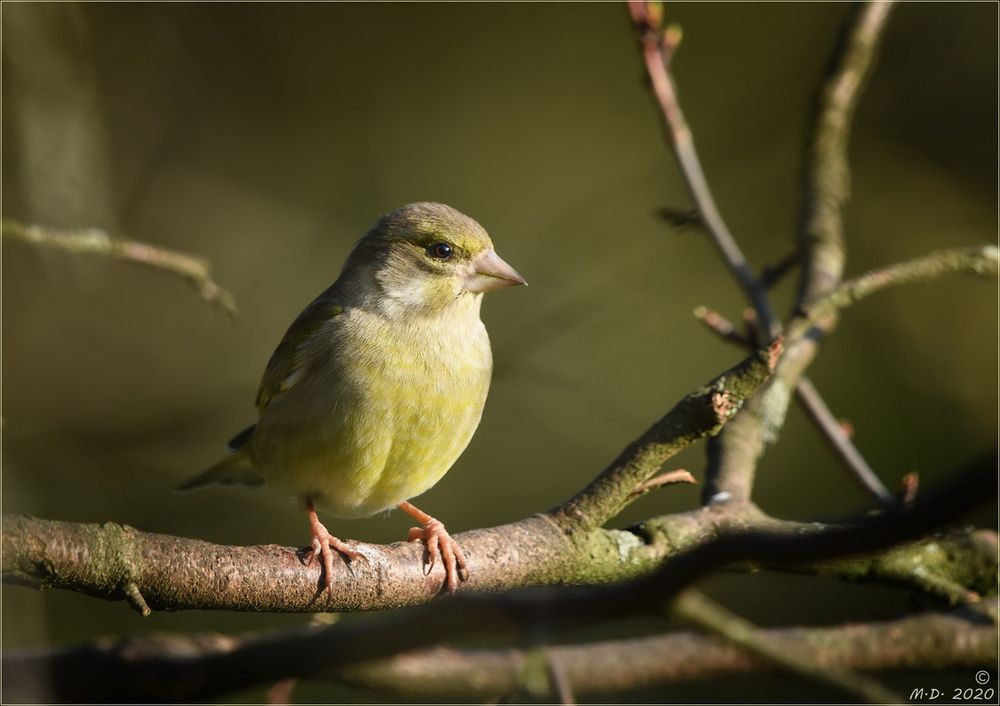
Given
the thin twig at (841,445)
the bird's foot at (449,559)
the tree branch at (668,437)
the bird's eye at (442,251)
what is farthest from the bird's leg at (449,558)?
the thin twig at (841,445)

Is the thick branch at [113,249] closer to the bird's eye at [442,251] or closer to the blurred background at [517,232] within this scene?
the bird's eye at [442,251]

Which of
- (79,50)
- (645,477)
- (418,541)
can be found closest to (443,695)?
(418,541)

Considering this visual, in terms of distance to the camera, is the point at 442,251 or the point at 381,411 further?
the point at 442,251

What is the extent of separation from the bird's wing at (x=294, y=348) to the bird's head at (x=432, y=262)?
221mm

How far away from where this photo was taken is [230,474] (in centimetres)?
491

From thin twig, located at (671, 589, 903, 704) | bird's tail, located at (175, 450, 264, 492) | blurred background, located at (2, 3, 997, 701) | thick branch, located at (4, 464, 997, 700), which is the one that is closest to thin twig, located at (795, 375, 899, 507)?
thin twig, located at (671, 589, 903, 704)

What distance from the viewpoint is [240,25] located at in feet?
26.1

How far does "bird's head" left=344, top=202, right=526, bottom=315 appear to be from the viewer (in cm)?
424

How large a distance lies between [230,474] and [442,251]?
1544 millimetres

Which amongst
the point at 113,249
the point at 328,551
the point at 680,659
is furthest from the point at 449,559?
the point at 113,249

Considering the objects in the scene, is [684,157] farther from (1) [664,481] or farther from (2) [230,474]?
(2) [230,474]

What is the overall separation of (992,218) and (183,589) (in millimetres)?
6311

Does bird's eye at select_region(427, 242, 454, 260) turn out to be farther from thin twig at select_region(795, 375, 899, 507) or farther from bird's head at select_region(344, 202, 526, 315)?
thin twig at select_region(795, 375, 899, 507)

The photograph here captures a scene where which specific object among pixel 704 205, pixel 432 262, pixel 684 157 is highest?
pixel 684 157
